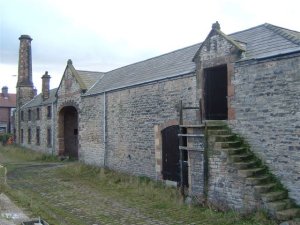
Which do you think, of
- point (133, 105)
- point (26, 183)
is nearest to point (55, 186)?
point (26, 183)

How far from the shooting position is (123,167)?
17.2 metres

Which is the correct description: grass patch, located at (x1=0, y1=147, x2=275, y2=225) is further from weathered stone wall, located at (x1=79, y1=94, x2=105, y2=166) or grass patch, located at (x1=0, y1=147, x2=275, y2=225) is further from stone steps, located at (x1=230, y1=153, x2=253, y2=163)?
stone steps, located at (x1=230, y1=153, x2=253, y2=163)

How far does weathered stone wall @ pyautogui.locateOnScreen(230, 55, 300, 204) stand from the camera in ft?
30.7

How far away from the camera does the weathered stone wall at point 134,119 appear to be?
1378 cm

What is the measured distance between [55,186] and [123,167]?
3.23 m

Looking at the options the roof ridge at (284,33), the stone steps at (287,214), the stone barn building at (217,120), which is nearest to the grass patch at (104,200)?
the stone steps at (287,214)

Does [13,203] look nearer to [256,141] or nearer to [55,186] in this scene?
[55,186]

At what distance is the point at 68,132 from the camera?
26922 millimetres

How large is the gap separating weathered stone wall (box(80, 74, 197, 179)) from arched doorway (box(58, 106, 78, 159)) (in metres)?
6.06

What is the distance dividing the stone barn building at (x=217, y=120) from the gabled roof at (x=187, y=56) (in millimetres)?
59

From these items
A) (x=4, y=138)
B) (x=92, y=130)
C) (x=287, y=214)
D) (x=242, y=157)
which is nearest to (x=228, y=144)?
(x=242, y=157)

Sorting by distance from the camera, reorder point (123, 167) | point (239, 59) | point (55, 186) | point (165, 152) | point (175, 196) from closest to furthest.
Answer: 1. point (239, 59)
2. point (175, 196)
3. point (165, 152)
4. point (55, 186)
5. point (123, 167)

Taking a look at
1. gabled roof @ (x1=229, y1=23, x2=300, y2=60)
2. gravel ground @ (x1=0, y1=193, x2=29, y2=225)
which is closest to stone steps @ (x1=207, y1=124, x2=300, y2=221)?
gabled roof @ (x1=229, y1=23, x2=300, y2=60)

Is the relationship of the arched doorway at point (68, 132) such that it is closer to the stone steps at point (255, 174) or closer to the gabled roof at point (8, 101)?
the stone steps at point (255, 174)
